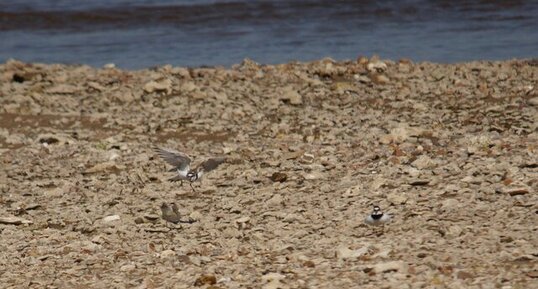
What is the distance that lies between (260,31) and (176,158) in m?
10.8

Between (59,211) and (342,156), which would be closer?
(59,211)

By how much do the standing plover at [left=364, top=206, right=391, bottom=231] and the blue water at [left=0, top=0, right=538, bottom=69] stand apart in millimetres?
8402

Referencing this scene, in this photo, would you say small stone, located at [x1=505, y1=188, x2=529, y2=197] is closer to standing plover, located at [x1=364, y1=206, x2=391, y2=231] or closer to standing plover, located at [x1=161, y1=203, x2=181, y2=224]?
standing plover, located at [x1=364, y1=206, x2=391, y2=231]

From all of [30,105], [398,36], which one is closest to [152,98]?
[30,105]

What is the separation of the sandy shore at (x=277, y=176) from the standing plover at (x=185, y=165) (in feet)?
0.39

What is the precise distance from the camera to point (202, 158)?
10039 millimetres

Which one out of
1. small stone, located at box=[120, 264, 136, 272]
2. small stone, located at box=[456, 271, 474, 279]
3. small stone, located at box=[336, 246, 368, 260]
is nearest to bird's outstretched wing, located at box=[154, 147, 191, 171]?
small stone, located at box=[120, 264, 136, 272]

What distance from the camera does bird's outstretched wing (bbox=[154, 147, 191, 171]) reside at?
29.1 feet

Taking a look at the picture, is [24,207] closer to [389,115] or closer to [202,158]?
[202,158]

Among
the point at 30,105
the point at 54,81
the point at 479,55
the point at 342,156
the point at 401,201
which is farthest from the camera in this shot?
the point at 479,55

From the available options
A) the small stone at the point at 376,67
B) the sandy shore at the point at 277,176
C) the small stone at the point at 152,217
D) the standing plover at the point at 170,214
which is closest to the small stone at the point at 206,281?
the sandy shore at the point at 277,176

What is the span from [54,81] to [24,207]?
16.4 feet

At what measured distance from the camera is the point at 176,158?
9047 mm

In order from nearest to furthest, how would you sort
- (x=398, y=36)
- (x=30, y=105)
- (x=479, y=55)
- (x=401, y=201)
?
(x=401, y=201)
(x=30, y=105)
(x=479, y=55)
(x=398, y=36)
